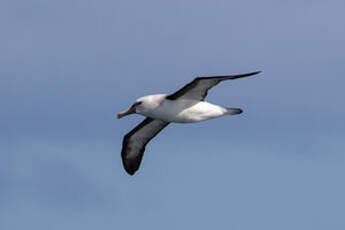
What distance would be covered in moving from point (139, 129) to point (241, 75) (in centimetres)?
781

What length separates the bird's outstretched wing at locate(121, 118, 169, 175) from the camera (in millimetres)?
31281

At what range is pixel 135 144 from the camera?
31.7m

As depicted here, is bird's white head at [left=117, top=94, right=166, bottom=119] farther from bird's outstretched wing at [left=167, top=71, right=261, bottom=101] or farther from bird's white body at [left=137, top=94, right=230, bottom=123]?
bird's outstretched wing at [left=167, top=71, right=261, bottom=101]

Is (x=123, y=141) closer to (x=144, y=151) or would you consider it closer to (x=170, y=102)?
(x=144, y=151)

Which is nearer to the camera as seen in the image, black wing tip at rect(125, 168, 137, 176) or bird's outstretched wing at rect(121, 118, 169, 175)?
bird's outstretched wing at rect(121, 118, 169, 175)

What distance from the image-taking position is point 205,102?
26.8 meters

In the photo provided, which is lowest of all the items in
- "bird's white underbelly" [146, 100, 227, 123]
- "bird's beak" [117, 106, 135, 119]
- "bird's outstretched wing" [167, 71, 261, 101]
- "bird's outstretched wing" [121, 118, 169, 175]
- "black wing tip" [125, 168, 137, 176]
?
"black wing tip" [125, 168, 137, 176]

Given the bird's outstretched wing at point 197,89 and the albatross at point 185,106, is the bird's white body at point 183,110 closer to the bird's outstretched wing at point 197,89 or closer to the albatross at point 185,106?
the albatross at point 185,106

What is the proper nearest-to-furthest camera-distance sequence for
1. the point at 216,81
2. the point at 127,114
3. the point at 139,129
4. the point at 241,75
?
the point at 241,75 → the point at 216,81 → the point at 127,114 → the point at 139,129

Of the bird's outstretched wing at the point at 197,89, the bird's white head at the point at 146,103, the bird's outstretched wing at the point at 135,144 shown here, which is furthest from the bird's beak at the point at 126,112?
the bird's outstretched wing at the point at 135,144

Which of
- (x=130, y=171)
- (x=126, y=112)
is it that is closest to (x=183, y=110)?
(x=126, y=112)

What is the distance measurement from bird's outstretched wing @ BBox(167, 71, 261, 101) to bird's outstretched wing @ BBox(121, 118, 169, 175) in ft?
15.2

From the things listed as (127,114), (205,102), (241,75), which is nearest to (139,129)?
(127,114)

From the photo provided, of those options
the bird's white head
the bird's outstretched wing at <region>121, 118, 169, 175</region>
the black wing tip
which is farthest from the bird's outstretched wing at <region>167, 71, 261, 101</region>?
the black wing tip
